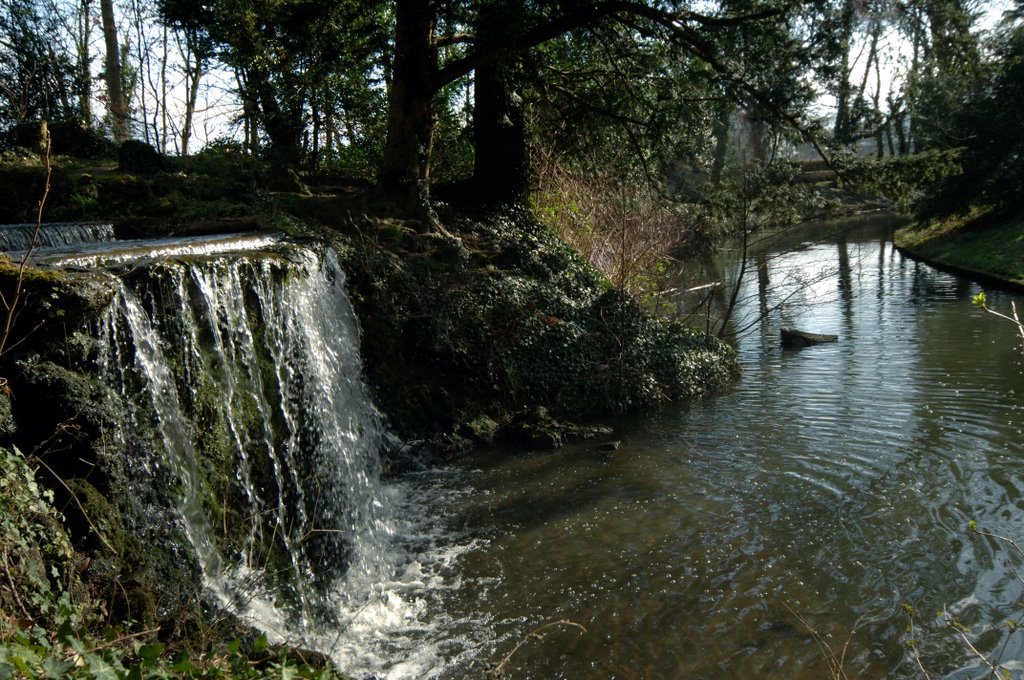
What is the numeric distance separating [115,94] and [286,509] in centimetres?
1403

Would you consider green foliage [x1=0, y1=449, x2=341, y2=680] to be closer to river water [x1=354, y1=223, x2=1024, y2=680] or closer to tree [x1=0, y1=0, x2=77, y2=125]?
river water [x1=354, y1=223, x2=1024, y2=680]

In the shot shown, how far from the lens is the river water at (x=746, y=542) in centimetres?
531

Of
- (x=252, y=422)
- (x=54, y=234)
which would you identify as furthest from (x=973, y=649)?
(x=54, y=234)

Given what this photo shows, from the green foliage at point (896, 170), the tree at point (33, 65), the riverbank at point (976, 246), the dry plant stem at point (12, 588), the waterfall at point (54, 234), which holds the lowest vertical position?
the dry plant stem at point (12, 588)

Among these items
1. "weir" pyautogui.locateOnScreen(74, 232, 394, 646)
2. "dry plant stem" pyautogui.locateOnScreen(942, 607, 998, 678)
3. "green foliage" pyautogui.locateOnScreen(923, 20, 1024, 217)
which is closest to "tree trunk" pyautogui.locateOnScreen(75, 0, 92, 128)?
"weir" pyautogui.locateOnScreen(74, 232, 394, 646)

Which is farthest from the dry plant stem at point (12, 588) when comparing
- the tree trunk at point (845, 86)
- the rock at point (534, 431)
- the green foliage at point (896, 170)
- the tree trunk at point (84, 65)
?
the tree trunk at point (84, 65)

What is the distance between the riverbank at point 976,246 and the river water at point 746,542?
9.21m

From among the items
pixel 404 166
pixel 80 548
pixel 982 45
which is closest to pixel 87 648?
→ pixel 80 548

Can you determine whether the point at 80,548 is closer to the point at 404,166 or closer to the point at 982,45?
the point at 404,166

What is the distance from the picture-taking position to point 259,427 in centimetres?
726

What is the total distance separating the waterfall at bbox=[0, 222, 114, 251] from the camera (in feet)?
24.6

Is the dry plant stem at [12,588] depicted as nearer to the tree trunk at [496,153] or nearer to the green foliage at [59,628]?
the green foliage at [59,628]

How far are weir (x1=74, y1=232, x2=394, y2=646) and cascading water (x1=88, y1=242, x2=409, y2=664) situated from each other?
0.01m

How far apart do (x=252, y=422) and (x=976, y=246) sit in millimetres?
22366
